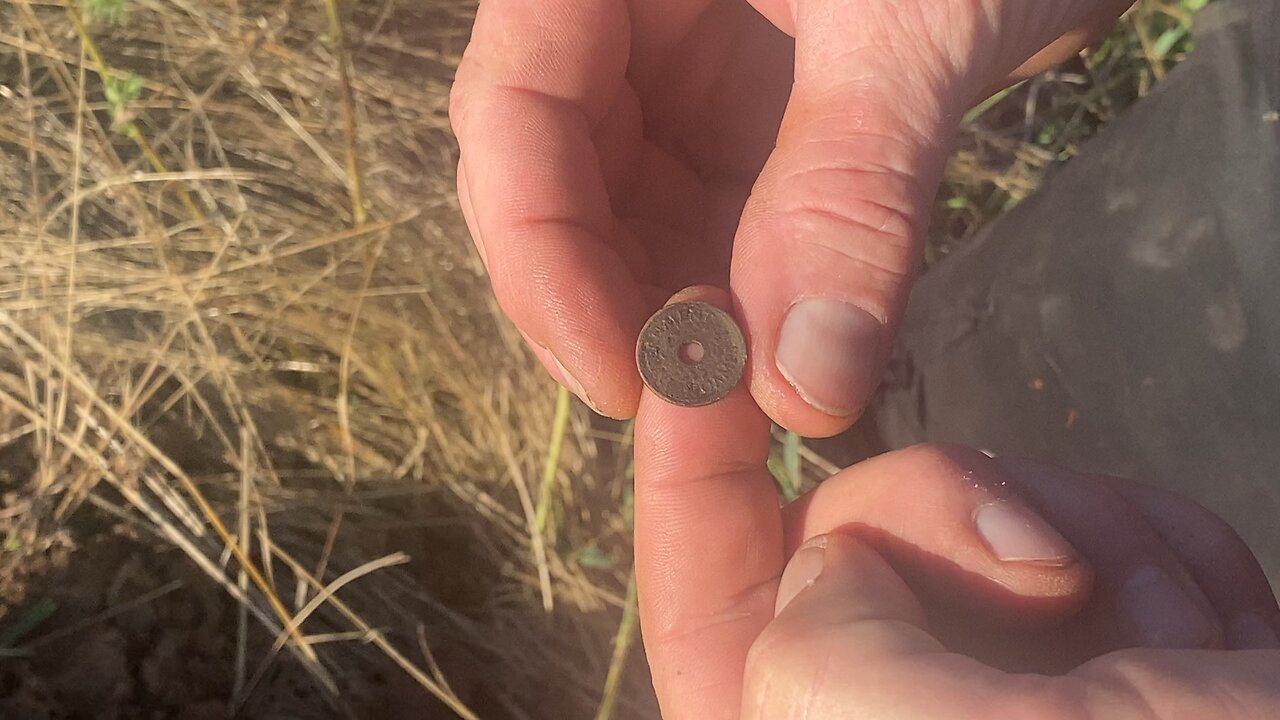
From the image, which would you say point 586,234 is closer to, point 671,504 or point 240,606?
point 671,504

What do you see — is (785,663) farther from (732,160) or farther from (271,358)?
(271,358)

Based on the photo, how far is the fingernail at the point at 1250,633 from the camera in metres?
1.54

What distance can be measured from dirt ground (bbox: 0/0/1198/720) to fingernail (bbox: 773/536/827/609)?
1087 mm

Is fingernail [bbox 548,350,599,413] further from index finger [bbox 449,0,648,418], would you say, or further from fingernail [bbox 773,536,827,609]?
fingernail [bbox 773,536,827,609]

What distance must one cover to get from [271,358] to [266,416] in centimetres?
17

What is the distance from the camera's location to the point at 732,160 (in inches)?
93.7

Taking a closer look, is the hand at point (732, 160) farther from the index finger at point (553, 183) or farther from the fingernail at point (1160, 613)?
the fingernail at point (1160, 613)

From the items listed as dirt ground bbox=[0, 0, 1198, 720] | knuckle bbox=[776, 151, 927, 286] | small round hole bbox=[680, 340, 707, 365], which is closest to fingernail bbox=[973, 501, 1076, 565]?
knuckle bbox=[776, 151, 927, 286]

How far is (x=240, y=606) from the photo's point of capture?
239 centimetres

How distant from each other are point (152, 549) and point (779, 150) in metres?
1.93

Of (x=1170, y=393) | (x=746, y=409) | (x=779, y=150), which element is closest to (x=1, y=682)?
(x=746, y=409)

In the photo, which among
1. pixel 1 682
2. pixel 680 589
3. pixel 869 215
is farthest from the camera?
pixel 1 682

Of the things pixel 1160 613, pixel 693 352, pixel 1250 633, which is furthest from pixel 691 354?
pixel 1250 633

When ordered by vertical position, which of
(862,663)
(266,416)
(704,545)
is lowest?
(266,416)
